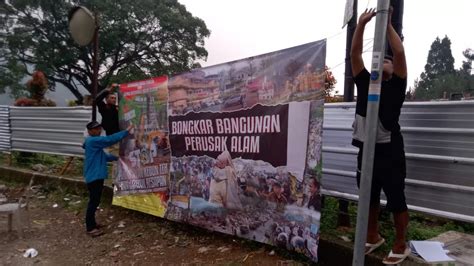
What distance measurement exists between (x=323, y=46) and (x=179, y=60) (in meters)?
25.2

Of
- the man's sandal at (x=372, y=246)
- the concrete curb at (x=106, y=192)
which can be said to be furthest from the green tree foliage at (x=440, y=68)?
the man's sandal at (x=372, y=246)

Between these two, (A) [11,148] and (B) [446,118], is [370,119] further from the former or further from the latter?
(A) [11,148]

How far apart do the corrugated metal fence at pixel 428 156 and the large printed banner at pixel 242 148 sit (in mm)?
542

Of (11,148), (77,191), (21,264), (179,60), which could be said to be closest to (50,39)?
(179,60)

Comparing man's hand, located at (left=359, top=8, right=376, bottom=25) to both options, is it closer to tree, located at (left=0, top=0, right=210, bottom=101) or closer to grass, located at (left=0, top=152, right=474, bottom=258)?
grass, located at (left=0, top=152, right=474, bottom=258)

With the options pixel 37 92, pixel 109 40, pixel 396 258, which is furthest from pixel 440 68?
pixel 396 258

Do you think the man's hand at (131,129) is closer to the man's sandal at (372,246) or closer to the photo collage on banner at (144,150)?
the photo collage on banner at (144,150)

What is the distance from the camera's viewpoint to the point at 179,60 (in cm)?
2755

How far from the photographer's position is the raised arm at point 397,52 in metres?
2.52

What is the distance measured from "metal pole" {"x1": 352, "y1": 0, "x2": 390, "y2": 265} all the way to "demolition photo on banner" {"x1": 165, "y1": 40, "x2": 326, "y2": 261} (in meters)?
0.99

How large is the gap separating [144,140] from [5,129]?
533cm

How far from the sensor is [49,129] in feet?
25.1

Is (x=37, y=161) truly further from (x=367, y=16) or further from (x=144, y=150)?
(x=367, y=16)

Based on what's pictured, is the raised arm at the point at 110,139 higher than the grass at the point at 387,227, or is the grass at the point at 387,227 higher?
the raised arm at the point at 110,139
